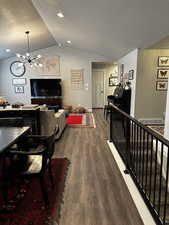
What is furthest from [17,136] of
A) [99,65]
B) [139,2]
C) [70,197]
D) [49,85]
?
[99,65]

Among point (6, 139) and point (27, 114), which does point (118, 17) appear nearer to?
point (27, 114)

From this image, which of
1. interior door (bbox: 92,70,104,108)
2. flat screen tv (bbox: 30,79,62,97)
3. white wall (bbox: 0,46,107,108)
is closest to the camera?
flat screen tv (bbox: 30,79,62,97)

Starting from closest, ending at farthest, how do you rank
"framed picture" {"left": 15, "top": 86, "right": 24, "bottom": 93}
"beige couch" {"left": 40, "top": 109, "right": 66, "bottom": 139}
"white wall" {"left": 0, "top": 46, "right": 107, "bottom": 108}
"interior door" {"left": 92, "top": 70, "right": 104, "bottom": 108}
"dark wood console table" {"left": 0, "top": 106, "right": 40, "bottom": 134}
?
"dark wood console table" {"left": 0, "top": 106, "right": 40, "bottom": 134}, "beige couch" {"left": 40, "top": 109, "right": 66, "bottom": 139}, "white wall" {"left": 0, "top": 46, "right": 107, "bottom": 108}, "framed picture" {"left": 15, "top": 86, "right": 24, "bottom": 93}, "interior door" {"left": 92, "top": 70, "right": 104, "bottom": 108}

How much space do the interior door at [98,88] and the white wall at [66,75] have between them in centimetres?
107

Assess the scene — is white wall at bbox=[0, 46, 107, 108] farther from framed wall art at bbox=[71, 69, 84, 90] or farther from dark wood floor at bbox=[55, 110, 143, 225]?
dark wood floor at bbox=[55, 110, 143, 225]

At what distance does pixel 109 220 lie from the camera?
1.66m

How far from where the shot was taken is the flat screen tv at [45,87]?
7.50 meters

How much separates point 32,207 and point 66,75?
6.83 metres

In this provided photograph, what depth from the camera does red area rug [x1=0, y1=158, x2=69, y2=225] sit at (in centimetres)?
164

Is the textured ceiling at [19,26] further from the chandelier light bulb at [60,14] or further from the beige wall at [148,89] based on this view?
the beige wall at [148,89]

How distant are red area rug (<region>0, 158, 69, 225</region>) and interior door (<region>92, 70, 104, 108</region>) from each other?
7.11 m

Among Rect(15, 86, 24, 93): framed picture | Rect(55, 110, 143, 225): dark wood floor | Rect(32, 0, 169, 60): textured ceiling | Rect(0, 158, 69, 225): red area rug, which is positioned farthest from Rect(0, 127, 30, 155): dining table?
Rect(15, 86, 24, 93): framed picture

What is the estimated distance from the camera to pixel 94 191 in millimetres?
2115

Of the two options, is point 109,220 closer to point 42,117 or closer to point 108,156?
point 108,156
